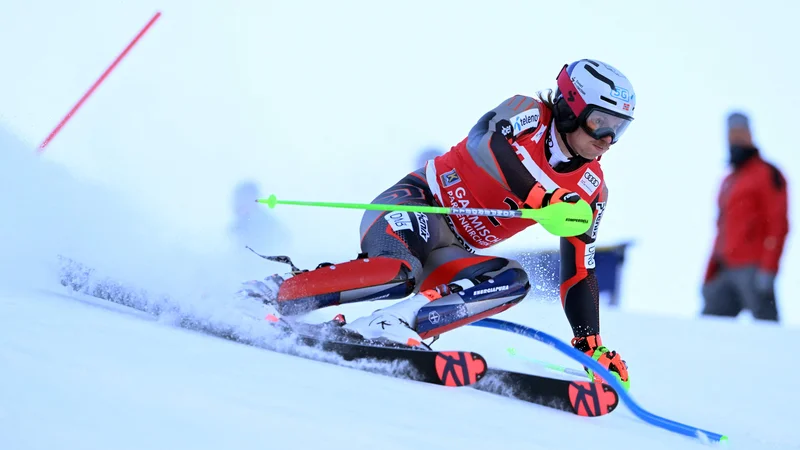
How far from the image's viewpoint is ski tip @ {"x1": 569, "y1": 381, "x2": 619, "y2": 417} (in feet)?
7.75

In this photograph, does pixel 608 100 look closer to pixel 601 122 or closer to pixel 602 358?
pixel 601 122

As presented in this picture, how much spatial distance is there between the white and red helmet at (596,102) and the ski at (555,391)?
113 centimetres

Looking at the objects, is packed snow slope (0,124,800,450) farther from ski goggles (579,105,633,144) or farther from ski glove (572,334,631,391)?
ski goggles (579,105,633,144)

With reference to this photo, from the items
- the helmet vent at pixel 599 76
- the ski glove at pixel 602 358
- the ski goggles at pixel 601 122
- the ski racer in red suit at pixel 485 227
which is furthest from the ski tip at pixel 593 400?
the helmet vent at pixel 599 76

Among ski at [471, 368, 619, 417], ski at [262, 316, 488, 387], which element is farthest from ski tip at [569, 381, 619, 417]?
ski at [262, 316, 488, 387]

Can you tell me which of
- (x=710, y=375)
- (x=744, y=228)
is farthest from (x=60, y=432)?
(x=744, y=228)

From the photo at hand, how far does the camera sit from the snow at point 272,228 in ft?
4.96

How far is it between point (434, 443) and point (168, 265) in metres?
1.98

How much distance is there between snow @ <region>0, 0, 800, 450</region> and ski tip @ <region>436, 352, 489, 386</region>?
0.31 feet

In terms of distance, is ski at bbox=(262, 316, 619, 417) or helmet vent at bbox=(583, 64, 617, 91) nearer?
ski at bbox=(262, 316, 619, 417)

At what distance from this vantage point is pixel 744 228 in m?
4.63

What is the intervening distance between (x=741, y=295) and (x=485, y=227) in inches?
84.8

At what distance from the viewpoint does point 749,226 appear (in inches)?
182

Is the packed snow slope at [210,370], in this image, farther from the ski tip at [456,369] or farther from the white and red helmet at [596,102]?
the white and red helmet at [596,102]
